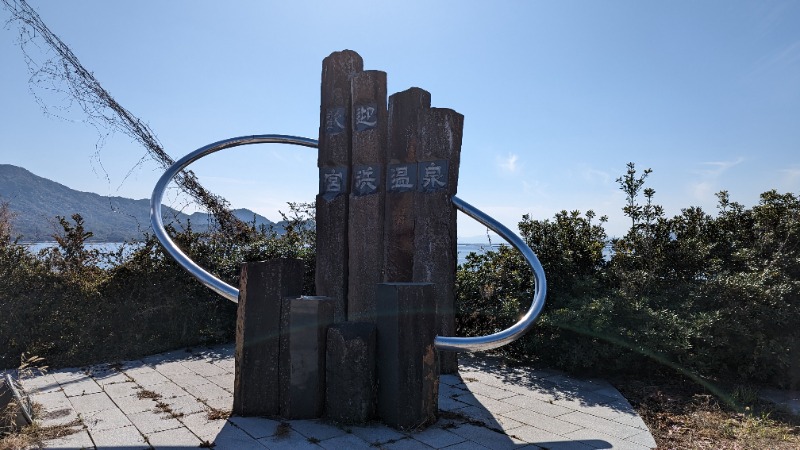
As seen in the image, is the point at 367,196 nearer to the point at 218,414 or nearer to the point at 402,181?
the point at 402,181

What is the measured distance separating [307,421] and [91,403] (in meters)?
1.69

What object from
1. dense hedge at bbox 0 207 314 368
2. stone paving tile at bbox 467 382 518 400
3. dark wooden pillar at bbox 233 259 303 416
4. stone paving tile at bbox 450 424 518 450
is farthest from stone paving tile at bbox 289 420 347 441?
dense hedge at bbox 0 207 314 368

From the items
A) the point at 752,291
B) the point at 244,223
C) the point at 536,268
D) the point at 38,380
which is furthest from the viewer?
the point at 244,223

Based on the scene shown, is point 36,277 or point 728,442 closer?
point 728,442

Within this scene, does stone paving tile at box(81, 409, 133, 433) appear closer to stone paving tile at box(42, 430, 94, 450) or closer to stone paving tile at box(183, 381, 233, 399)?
stone paving tile at box(42, 430, 94, 450)

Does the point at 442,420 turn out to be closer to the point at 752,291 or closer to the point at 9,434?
the point at 9,434

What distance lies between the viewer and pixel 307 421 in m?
3.27

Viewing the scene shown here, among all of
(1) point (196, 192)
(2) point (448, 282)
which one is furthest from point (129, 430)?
(1) point (196, 192)

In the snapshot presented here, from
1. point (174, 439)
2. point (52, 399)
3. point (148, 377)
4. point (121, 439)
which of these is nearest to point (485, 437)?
point (174, 439)

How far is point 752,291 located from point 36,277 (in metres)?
7.48

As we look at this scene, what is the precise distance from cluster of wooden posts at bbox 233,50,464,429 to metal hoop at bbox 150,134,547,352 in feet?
0.73

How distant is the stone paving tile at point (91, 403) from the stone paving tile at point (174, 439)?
77 centimetres

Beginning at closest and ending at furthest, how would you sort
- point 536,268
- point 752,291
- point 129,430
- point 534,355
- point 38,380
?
point 129,430
point 536,268
point 38,380
point 752,291
point 534,355

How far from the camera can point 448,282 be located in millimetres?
4652
